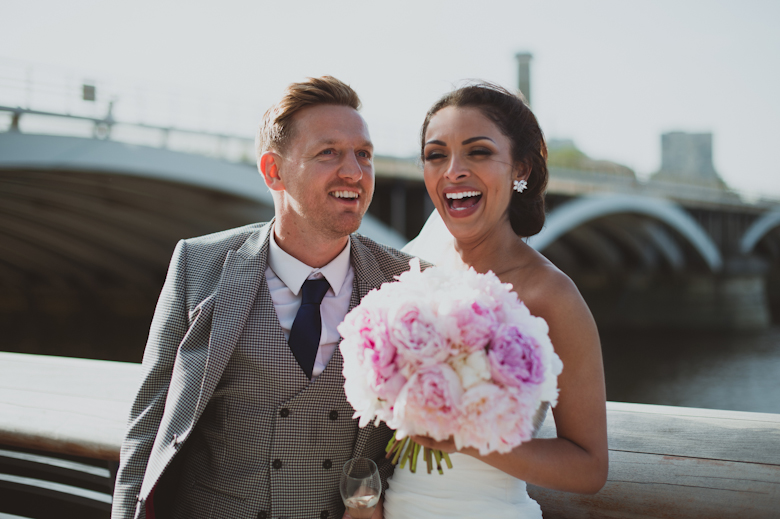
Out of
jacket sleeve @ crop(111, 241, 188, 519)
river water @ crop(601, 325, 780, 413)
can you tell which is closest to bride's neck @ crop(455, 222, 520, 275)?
jacket sleeve @ crop(111, 241, 188, 519)

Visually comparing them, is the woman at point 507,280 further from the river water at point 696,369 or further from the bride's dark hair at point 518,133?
the river water at point 696,369

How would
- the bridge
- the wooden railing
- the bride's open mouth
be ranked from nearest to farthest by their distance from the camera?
the wooden railing → the bride's open mouth → the bridge

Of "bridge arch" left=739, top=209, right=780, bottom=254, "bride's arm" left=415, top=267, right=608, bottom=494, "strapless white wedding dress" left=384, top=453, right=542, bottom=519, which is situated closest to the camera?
"bride's arm" left=415, top=267, right=608, bottom=494

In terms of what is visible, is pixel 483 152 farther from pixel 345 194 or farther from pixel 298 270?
pixel 298 270

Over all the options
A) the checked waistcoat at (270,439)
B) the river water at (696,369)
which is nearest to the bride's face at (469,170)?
the checked waistcoat at (270,439)

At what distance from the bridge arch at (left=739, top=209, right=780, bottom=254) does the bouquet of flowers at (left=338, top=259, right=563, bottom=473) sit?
33.9 metres

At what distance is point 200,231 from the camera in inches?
595

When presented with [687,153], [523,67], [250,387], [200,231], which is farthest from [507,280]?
[687,153]

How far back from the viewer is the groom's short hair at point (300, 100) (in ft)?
7.75

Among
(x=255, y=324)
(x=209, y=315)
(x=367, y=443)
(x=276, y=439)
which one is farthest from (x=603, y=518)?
(x=209, y=315)

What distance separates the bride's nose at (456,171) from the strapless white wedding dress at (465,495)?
2.49ft

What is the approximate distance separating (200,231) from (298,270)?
Answer: 13.6 m

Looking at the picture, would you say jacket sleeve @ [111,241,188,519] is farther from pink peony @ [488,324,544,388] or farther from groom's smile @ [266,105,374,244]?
pink peony @ [488,324,544,388]

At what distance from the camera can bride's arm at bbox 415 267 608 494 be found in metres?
1.54
